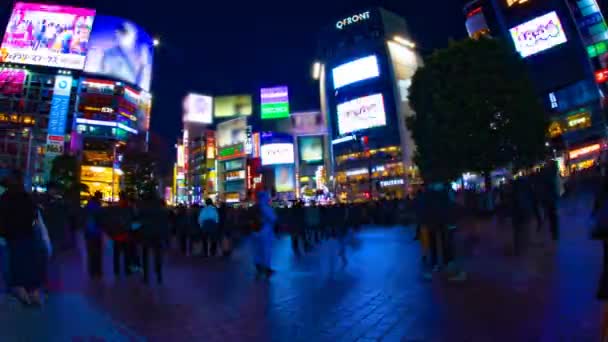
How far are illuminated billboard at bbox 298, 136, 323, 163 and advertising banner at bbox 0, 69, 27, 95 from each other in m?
53.1

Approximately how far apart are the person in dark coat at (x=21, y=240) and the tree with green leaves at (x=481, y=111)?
78.8 ft

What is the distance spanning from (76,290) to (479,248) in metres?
8.71

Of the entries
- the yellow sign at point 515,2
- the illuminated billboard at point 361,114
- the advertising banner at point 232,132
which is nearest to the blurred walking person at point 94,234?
the illuminated billboard at point 361,114

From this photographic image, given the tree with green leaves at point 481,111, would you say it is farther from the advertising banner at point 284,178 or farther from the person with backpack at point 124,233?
the advertising banner at point 284,178

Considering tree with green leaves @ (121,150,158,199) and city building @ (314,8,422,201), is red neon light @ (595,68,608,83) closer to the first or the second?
city building @ (314,8,422,201)

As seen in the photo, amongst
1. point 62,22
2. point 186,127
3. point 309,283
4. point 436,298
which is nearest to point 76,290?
point 309,283

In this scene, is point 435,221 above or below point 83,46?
below

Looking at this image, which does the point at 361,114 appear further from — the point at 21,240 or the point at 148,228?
the point at 21,240

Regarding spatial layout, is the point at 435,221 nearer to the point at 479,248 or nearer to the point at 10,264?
the point at 479,248

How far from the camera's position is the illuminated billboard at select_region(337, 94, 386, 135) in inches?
2798

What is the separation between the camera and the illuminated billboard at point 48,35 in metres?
64.4

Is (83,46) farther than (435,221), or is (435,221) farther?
(83,46)

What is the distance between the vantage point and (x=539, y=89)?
195 ft

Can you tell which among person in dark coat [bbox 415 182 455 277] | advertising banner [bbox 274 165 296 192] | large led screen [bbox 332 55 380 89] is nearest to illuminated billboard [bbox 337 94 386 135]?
large led screen [bbox 332 55 380 89]
